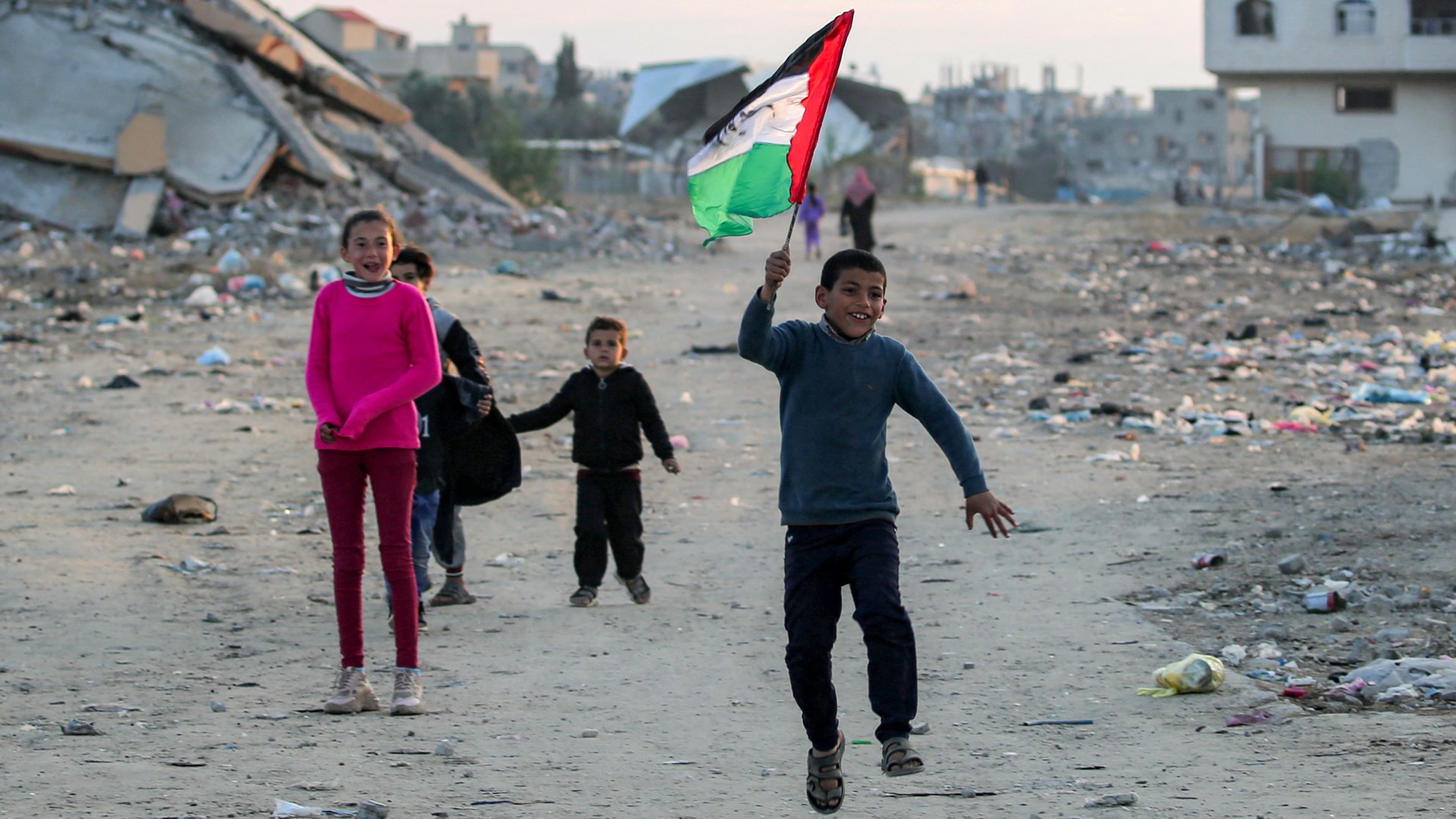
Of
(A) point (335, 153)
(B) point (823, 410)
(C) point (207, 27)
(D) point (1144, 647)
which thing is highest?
(C) point (207, 27)

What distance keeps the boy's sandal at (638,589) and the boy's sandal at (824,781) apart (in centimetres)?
259

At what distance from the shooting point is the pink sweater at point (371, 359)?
14.8ft

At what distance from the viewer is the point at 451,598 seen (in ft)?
20.0

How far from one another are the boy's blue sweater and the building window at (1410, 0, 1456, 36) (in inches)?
1849

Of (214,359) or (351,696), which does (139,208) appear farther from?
(351,696)

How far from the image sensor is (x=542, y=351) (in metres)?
13.4

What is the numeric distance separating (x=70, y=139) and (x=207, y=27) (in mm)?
2858

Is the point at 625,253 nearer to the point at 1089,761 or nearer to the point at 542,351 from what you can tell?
the point at 542,351

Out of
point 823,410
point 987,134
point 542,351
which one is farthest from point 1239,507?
point 987,134

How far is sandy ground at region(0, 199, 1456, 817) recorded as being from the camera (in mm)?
3807

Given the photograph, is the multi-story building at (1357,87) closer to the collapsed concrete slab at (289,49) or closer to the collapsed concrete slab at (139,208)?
the collapsed concrete slab at (289,49)

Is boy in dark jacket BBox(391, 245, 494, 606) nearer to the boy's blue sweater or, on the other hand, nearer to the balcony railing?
the boy's blue sweater

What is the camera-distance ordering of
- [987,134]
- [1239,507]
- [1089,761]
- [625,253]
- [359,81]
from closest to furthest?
[1089,761], [1239,507], [625,253], [359,81], [987,134]

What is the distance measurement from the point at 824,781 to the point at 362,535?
173 centimetres
